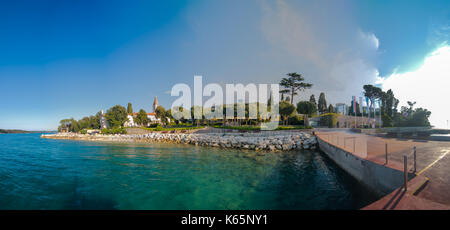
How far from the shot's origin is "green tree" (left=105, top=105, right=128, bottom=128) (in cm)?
5756

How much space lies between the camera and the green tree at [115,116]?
57562mm

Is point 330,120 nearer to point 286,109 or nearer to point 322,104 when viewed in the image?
point 286,109

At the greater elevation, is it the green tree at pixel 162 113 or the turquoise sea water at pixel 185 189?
the green tree at pixel 162 113

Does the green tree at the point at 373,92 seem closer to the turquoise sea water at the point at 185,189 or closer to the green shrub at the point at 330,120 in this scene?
the green shrub at the point at 330,120

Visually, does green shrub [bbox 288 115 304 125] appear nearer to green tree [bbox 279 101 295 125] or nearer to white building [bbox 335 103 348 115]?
green tree [bbox 279 101 295 125]

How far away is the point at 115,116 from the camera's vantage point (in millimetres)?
58000

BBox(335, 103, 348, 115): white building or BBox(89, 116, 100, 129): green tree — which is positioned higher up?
BBox(335, 103, 348, 115): white building

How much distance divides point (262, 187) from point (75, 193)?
27.2 ft

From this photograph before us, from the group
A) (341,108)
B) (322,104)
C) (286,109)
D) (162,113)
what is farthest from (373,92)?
(162,113)

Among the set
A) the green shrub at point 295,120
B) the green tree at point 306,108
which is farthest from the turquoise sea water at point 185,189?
the green shrub at point 295,120

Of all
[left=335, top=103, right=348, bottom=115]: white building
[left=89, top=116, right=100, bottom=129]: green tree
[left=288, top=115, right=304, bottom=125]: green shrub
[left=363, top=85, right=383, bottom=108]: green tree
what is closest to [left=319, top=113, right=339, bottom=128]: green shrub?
[left=288, top=115, right=304, bottom=125]: green shrub
